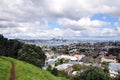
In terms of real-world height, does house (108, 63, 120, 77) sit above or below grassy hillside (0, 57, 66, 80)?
below

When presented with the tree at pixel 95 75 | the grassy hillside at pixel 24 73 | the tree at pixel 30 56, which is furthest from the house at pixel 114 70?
the grassy hillside at pixel 24 73

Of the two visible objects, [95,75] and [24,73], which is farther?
[95,75]

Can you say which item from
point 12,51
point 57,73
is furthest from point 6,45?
point 57,73

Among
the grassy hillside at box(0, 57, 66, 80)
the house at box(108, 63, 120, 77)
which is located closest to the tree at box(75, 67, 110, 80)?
the grassy hillside at box(0, 57, 66, 80)

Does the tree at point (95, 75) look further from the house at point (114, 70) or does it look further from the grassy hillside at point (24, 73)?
the house at point (114, 70)

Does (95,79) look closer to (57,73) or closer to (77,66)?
(57,73)

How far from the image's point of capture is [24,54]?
45.3m

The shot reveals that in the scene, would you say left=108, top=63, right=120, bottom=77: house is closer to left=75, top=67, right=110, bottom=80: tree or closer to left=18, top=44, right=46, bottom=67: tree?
left=75, top=67, right=110, bottom=80: tree

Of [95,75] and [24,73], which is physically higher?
[24,73]

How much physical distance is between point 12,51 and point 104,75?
27.0 metres

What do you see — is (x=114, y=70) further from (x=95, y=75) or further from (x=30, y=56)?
(x=95, y=75)

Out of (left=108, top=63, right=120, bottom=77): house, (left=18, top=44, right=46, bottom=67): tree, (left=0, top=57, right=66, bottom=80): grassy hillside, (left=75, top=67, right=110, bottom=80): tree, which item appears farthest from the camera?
(left=108, top=63, right=120, bottom=77): house

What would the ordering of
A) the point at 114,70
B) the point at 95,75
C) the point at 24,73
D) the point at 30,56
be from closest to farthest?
the point at 24,73 → the point at 95,75 → the point at 30,56 → the point at 114,70

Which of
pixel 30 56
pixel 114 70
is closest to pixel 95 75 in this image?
pixel 30 56
